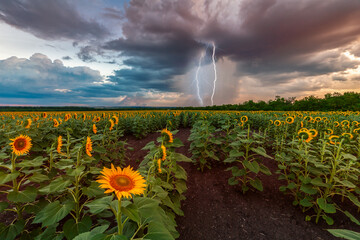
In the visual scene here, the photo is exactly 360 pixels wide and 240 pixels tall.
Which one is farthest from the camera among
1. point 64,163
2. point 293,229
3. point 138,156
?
point 138,156

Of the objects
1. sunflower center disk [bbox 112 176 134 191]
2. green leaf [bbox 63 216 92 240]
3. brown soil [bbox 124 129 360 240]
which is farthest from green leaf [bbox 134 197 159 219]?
brown soil [bbox 124 129 360 240]

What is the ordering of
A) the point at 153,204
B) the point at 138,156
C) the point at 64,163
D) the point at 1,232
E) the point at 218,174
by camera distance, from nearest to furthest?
the point at 153,204, the point at 1,232, the point at 64,163, the point at 218,174, the point at 138,156

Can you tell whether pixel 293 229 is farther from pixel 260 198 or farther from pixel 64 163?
pixel 64 163

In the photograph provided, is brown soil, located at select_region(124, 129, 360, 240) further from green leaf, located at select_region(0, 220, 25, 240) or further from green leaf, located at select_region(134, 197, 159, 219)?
green leaf, located at select_region(0, 220, 25, 240)

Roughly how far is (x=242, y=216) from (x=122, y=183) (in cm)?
294

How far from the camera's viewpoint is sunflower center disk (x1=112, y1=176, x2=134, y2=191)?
1133 millimetres

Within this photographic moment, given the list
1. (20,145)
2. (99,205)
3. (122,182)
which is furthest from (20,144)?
(122,182)

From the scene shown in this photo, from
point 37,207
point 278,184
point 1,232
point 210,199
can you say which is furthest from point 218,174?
point 1,232

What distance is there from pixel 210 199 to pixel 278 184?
1.73 m

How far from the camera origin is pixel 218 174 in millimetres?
4559

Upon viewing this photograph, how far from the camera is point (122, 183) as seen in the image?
114 cm

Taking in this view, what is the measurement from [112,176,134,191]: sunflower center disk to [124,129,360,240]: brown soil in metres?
2.19

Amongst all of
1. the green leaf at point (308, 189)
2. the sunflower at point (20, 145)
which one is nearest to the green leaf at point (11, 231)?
the sunflower at point (20, 145)

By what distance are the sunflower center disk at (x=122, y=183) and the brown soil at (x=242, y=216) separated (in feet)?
7.19
